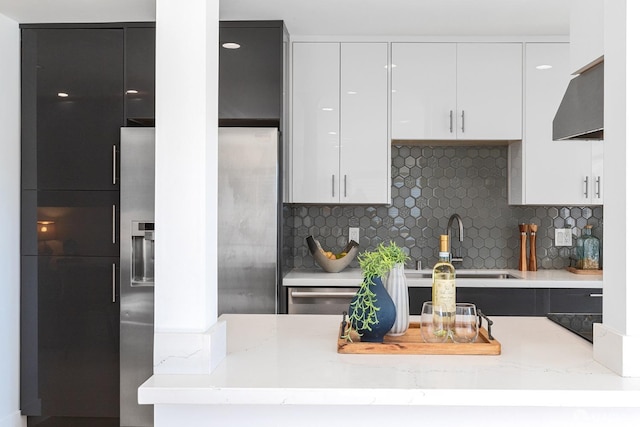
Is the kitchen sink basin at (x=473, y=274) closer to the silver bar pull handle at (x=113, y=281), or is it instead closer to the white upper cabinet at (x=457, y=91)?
the white upper cabinet at (x=457, y=91)

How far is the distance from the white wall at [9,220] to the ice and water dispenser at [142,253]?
76cm

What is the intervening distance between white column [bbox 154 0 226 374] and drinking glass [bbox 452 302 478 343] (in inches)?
28.6

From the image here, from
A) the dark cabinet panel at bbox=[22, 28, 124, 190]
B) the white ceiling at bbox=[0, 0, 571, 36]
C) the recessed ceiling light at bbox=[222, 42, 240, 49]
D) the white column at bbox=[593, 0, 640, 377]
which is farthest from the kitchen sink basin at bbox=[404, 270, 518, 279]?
the white column at bbox=[593, 0, 640, 377]

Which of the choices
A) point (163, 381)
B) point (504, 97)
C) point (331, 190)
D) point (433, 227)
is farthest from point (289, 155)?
point (163, 381)

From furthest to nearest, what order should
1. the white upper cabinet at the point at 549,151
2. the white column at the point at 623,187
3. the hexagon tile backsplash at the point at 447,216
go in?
the hexagon tile backsplash at the point at 447,216 → the white upper cabinet at the point at 549,151 → the white column at the point at 623,187

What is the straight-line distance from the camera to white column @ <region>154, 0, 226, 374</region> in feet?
5.55

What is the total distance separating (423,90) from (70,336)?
258 centimetres

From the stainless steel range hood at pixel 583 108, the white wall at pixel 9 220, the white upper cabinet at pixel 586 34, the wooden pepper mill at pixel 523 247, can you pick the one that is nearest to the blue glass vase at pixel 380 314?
the stainless steel range hood at pixel 583 108

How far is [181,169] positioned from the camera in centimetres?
170

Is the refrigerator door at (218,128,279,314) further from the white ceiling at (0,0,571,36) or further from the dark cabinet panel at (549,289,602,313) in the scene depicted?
the dark cabinet panel at (549,289,602,313)

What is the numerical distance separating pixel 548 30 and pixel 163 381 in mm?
3171

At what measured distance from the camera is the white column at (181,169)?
5.55 feet

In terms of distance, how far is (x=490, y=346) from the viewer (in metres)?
1.83

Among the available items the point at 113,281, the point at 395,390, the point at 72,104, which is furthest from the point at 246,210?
the point at 395,390
